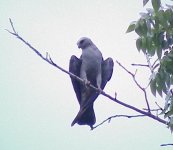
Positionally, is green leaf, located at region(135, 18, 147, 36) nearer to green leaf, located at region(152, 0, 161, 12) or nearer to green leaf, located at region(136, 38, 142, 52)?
green leaf, located at region(136, 38, 142, 52)

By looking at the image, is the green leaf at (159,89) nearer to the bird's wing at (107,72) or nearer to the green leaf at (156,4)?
the green leaf at (156,4)

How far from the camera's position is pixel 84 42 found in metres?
8.16

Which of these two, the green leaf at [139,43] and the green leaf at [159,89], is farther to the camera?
the green leaf at [139,43]

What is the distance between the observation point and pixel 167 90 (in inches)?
126

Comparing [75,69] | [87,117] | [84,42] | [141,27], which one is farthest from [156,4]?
[84,42]

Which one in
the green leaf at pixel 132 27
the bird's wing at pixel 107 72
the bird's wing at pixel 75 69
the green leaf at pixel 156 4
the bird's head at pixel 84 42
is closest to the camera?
the green leaf at pixel 156 4

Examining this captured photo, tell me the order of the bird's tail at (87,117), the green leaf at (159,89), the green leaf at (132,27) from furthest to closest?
the bird's tail at (87,117) → the green leaf at (132,27) → the green leaf at (159,89)

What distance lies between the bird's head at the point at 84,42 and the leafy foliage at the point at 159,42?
4.66 metres

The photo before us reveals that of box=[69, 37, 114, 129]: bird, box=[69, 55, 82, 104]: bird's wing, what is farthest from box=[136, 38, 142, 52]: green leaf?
box=[69, 55, 82, 104]: bird's wing

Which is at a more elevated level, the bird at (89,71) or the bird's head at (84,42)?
the bird's head at (84,42)

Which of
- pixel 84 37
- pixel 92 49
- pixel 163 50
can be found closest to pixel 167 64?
pixel 163 50

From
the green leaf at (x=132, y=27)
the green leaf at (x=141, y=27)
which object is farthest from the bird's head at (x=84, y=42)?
the green leaf at (x=141, y=27)

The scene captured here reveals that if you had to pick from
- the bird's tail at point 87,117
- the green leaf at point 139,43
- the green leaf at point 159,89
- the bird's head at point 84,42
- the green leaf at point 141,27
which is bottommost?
the bird's tail at point 87,117

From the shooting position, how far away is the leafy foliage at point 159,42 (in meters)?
3.06
